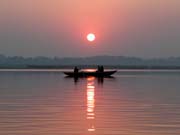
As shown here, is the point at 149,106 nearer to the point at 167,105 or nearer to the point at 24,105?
the point at 167,105

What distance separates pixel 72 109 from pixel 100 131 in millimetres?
6936

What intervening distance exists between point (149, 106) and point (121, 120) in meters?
6.19

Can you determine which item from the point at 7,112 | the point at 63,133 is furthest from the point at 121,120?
the point at 7,112

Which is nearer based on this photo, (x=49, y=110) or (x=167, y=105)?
(x=49, y=110)

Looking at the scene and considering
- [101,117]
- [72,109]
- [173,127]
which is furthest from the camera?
[72,109]

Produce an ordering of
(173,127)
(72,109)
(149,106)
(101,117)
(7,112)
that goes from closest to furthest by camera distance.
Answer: (173,127), (101,117), (7,112), (72,109), (149,106)

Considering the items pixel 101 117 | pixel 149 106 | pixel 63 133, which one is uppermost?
pixel 149 106

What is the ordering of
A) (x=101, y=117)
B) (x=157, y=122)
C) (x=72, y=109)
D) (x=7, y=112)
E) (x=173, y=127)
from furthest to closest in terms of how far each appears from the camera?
(x=72, y=109)
(x=7, y=112)
(x=101, y=117)
(x=157, y=122)
(x=173, y=127)

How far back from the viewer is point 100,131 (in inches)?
632

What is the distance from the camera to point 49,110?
22391 mm

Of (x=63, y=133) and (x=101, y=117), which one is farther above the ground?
(x=101, y=117)

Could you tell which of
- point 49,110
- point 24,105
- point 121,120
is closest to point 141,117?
point 121,120

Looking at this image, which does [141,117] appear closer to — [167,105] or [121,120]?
[121,120]

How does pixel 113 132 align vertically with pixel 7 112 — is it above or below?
below
